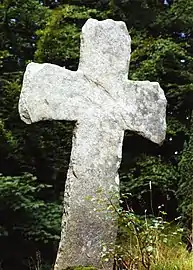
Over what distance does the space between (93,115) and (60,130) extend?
95.4 inches

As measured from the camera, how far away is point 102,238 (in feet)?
11.4

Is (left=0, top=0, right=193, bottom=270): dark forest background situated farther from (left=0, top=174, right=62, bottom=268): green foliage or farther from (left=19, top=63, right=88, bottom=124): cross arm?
(left=19, top=63, right=88, bottom=124): cross arm

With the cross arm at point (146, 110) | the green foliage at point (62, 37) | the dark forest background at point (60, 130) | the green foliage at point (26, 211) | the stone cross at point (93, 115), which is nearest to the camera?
the stone cross at point (93, 115)

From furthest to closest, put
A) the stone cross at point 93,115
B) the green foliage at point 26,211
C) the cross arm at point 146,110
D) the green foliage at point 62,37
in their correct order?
the green foliage at point 62,37
the green foliage at point 26,211
the cross arm at point 146,110
the stone cross at point 93,115

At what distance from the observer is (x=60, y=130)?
6.00 m

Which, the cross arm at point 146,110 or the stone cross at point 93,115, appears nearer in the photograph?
the stone cross at point 93,115

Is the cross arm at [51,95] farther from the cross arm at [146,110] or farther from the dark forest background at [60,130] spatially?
the dark forest background at [60,130]

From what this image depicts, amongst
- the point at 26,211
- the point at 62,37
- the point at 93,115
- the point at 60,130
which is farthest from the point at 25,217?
the point at 62,37

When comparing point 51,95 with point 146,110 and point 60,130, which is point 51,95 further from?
point 60,130

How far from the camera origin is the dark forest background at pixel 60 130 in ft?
16.5

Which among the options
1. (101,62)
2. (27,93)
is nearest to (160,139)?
(101,62)

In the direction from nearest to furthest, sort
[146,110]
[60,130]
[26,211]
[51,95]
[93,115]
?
[51,95]
[93,115]
[146,110]
[26,211]
[60,130]

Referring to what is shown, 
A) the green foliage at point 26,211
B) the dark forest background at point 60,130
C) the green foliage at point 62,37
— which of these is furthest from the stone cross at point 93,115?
the green foliage at point 62,37

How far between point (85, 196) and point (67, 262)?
1.49 ft
